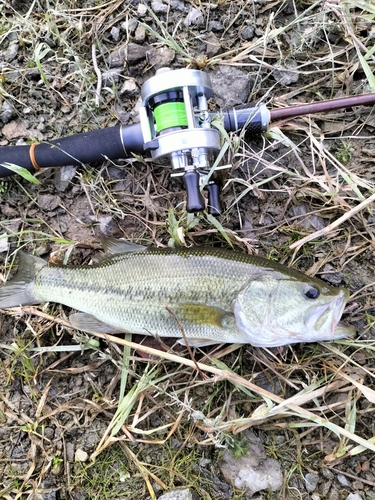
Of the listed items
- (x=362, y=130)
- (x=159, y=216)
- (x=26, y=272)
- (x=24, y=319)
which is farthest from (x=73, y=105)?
(x=362, y=130)

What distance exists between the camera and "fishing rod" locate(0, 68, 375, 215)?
2893mm

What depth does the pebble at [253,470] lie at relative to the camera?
3156mm

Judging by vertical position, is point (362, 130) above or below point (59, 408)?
above

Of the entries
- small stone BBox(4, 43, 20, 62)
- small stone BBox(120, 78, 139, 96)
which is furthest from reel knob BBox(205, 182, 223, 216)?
small stone BBox(4, 43, 20, 62)

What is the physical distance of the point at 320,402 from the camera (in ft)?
10.5

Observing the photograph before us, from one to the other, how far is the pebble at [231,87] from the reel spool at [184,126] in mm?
526

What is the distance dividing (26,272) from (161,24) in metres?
2.47

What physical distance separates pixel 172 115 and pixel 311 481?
294 cm

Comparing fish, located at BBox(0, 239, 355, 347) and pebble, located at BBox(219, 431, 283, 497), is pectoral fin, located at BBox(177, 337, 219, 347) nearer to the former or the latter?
fish, located at BBox(0, 239, 355, 347)

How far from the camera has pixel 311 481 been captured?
3.14 metres

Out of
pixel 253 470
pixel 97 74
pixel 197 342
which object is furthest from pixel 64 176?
pixel 253 470

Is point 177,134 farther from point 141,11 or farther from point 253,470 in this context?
point 253,470

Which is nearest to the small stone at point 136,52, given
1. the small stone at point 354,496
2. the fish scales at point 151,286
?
the fish scales at point 151,286

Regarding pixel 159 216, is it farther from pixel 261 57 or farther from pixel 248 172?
pixel 261 57
